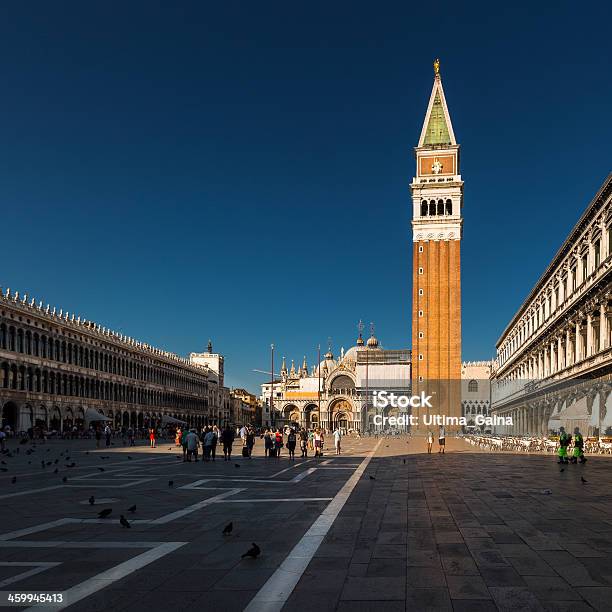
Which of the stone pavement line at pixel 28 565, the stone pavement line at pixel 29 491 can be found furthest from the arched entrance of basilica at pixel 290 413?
the stone pavement line at pixel 28 565

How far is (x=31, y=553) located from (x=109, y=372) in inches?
2654

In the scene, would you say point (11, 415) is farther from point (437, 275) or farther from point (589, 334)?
point (437, 275)

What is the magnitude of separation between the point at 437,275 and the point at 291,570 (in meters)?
76.8

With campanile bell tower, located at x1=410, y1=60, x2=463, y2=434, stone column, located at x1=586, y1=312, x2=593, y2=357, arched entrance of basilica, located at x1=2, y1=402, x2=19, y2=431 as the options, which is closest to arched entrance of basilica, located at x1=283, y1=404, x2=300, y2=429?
campanile bell tower, located at x1=410, y1=60, x2=463, y2=434

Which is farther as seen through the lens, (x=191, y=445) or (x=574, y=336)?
(x=574, y=336)

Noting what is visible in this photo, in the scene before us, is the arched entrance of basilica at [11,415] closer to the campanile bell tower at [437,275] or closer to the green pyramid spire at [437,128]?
the campanile bell tower at [437,275]

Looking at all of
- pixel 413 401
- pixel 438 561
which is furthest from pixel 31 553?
pixel 413 401

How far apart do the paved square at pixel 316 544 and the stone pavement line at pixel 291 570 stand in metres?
0.02

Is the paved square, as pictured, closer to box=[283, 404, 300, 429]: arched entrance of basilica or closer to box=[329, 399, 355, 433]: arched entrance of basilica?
box=[329, 399, 355, 433]: arched entrance of basilica

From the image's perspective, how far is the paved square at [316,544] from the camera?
6789 mm

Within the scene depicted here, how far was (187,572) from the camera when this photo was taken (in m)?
Answer: 7.76

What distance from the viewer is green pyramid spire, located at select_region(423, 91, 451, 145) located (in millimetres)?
88875

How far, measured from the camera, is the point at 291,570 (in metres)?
7.85

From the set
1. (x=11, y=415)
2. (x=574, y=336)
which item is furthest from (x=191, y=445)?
(x=11, y=415)
